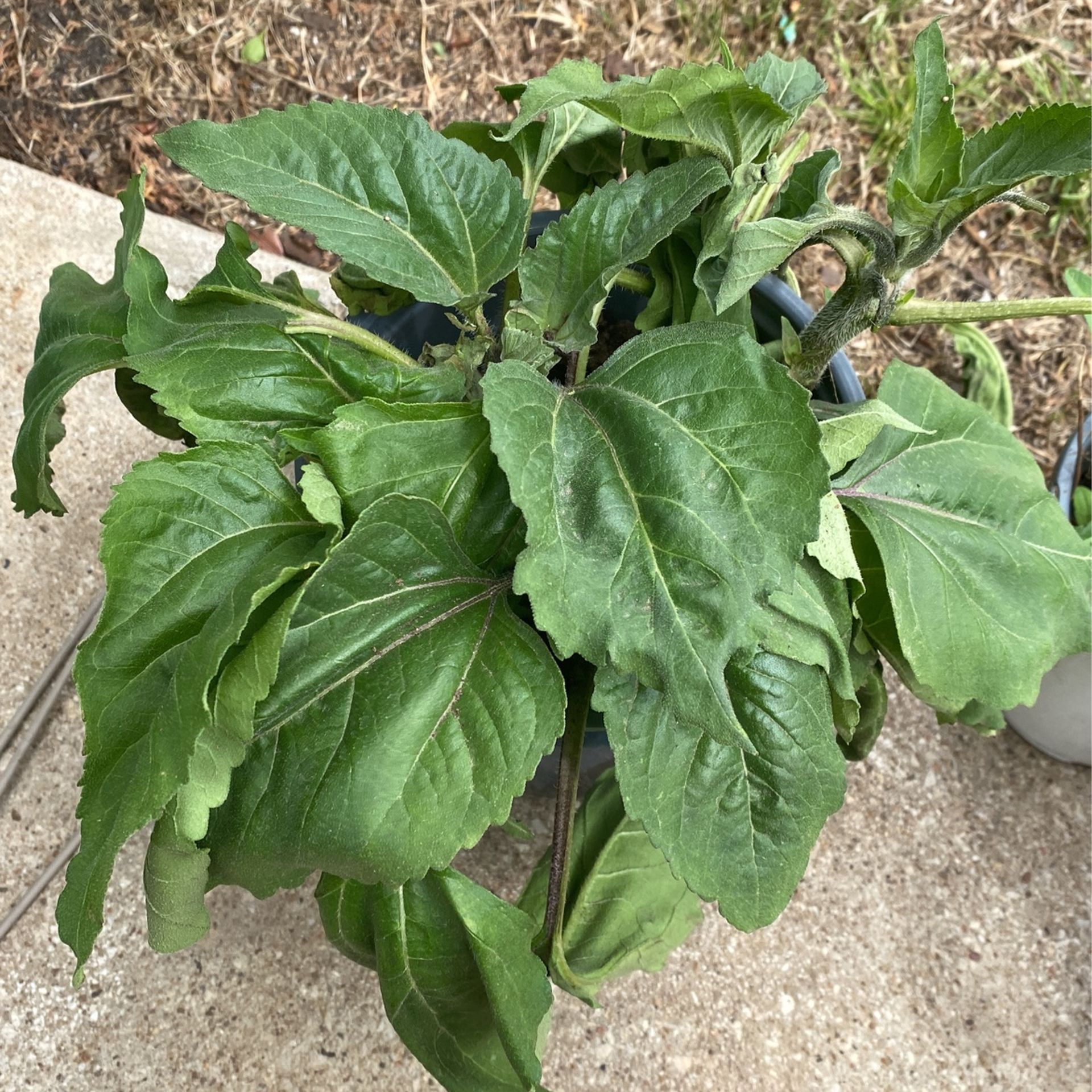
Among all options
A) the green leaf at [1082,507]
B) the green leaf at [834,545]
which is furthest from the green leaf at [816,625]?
the green leaf at [1082,507]

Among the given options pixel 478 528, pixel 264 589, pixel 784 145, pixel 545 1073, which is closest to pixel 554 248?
pixel 478 528

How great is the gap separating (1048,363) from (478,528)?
86 cm

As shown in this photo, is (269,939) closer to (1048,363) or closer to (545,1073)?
(545,1073)

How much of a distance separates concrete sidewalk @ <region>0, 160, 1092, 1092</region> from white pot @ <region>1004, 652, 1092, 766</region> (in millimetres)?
28

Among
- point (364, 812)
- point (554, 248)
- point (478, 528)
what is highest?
point (554, 248)

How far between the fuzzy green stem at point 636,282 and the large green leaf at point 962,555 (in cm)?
20

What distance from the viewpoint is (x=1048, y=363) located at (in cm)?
123

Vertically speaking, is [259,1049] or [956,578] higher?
[956,578]

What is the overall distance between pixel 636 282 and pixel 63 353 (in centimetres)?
41

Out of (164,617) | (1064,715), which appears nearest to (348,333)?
(164,617)

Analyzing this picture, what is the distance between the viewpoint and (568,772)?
2.48 ft

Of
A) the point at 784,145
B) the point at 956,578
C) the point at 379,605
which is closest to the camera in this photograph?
the point at 379,605

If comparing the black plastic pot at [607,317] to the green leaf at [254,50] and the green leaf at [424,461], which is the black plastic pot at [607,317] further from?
the green leaf at [254,50]

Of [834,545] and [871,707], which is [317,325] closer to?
[834,545]
